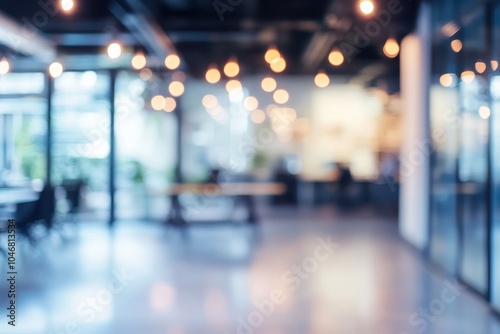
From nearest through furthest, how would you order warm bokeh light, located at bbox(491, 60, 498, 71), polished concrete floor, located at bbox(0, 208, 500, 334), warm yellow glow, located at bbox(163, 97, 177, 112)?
polished concrete floor, located at bbox(0, 208, 500, 334) → warm bokeh light, located at bbox(491, 60, 498, 71) → warm yellow glow, located at bbox(163, 97, 177, 112)

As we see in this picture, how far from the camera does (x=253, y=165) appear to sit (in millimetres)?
15570

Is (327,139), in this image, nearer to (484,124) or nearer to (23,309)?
(484,124)

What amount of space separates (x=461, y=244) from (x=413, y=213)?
2.18 metres

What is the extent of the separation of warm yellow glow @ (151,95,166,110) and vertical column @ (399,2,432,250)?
5797 millimetres

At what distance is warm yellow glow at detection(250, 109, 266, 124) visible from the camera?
1577 cm

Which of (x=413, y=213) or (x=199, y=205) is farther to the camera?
(x=199, y=205)

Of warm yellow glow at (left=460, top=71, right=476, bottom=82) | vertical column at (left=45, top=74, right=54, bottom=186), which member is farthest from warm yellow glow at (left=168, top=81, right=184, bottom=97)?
warm yellow glow at (left=460, top=71, right=476, bottom=82)

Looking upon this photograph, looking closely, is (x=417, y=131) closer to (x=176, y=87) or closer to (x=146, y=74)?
(x=176, y=87)

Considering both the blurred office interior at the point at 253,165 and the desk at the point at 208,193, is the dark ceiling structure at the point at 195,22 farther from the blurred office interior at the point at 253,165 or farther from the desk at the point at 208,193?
the desk at the point at 208,193

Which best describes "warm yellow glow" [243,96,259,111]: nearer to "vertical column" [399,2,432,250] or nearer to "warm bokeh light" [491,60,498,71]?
"vertical column" [399,2,432,250]

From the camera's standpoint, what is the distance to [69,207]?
1034cm

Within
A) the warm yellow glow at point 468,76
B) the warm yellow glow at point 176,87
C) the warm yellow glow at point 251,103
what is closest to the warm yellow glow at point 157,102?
the warm yellow glow at point 176,87

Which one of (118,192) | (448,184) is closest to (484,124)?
(448,184)

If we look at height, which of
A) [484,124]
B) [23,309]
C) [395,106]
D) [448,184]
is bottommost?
[23,309]
